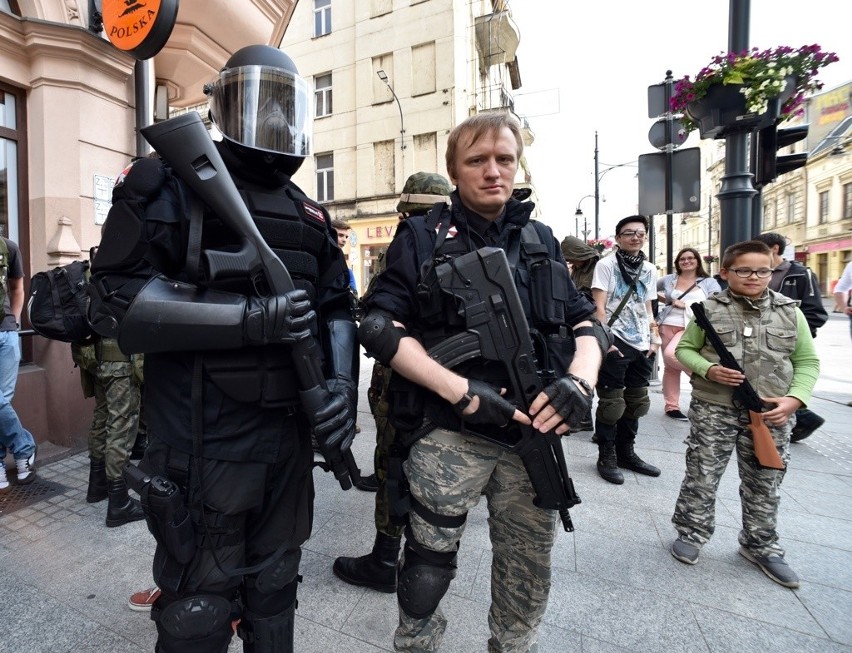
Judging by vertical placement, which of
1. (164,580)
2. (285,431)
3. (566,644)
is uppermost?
(285,431)

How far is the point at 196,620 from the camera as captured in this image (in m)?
1.25

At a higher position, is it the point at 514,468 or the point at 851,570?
the point at 514,468

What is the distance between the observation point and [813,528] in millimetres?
2707

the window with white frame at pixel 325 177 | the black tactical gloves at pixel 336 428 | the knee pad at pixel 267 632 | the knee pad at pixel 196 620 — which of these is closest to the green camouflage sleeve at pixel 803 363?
the black tactical gloves at pixel 336 428

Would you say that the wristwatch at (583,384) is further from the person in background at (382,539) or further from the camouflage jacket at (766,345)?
the camouflage jacket at (766,345)

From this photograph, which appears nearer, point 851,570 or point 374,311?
point 374,311

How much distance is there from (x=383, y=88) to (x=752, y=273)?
16.5 m

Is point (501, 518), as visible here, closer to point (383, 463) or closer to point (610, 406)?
point (383, 463)

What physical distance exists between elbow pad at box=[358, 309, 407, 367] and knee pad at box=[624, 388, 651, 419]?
9.15 feet

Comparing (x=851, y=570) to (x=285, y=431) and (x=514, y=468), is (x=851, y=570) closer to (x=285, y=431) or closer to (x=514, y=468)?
(x=514, y=468)

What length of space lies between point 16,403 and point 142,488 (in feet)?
11.1

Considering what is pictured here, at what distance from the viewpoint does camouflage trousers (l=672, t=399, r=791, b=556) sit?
2324mm

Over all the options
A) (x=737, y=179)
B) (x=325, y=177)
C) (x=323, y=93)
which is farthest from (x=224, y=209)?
(x=323, y=93)

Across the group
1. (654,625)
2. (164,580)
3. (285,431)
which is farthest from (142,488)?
(654,625)
